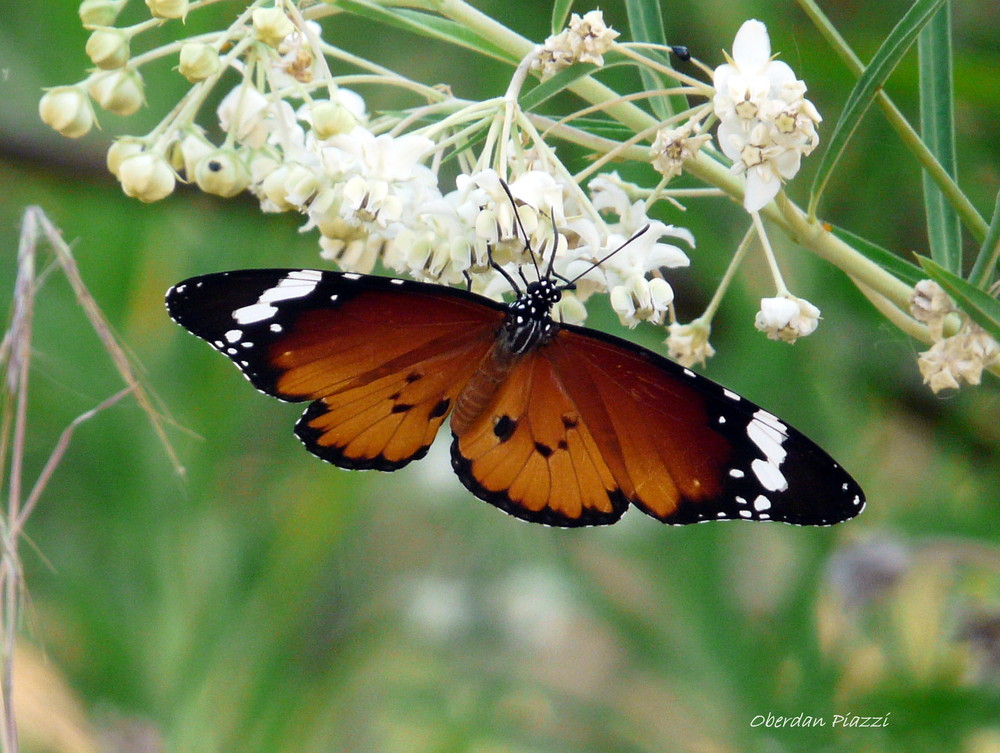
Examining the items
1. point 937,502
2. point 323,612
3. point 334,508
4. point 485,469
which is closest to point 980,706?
point 937,502

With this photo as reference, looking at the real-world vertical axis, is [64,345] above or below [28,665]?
above

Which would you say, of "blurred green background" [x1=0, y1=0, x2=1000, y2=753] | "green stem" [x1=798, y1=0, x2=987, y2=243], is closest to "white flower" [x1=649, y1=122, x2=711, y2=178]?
"green stem" [x1=798, y1=0, x2=987, y2=243]

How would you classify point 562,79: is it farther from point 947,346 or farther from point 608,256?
point 947,346

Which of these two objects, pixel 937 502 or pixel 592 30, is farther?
pixel 937 502

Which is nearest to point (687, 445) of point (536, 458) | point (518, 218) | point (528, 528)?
point (536, 458)

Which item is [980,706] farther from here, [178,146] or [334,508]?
[178,146]

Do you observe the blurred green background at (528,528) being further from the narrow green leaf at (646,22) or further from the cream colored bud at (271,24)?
the cream colored bud at (271,24)
